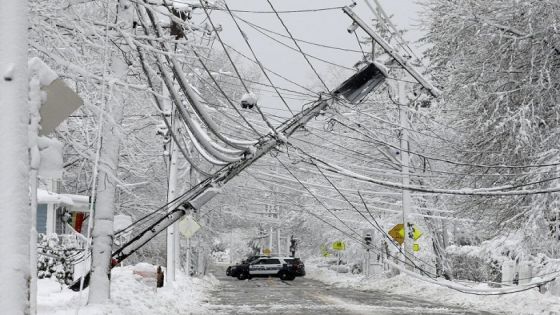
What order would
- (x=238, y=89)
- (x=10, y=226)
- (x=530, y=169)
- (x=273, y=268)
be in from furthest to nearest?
(x=273, y=268) < (x=238, y=89) < (x=530, y=169) < (x=10, y=226)

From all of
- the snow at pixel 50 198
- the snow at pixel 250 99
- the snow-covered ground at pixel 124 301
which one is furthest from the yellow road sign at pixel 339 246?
the snow at pixel 250 99

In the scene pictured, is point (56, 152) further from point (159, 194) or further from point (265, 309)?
point (159, 194)

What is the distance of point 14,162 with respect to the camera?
6.55 meters

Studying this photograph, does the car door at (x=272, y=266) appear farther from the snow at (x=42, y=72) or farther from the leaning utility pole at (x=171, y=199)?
the snow at (x=42, y=72)

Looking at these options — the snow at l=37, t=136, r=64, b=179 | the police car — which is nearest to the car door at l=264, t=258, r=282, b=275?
the police car

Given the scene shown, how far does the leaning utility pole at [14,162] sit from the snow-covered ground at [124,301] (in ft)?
18.8

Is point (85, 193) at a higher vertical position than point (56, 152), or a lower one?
higher

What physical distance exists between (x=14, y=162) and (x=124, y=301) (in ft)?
31.7

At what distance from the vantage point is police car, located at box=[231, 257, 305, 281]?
47.4 metres

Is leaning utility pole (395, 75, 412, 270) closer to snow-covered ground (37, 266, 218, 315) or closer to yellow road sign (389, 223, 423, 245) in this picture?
yellow road sign (389, 223, 423, 245)

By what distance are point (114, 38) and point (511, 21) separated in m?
9.99

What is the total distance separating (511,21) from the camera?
1692cm

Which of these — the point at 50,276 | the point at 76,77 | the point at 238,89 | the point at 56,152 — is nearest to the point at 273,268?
the point at 238,89

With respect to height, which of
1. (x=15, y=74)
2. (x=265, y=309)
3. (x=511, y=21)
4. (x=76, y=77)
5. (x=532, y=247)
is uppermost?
(x=511, y=21)
